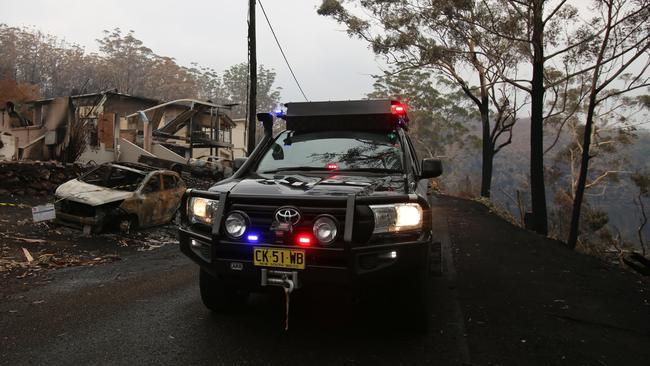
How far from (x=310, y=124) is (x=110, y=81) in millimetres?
68144

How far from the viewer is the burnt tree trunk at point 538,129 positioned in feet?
46.8

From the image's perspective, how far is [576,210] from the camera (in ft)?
54.7

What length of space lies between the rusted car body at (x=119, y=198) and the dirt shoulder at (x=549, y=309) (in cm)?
683

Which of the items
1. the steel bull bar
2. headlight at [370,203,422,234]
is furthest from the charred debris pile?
headlight at [370,203,422,234]

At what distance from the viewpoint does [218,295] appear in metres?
4.38

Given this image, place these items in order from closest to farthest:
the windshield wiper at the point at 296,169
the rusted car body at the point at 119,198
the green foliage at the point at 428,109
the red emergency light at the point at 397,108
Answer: the windshield wiper at the point at 296,169 < the red emergency light at the point at 397,108 < the rusted car body at the point at 119,198 < the green foliage at the point at 428,109

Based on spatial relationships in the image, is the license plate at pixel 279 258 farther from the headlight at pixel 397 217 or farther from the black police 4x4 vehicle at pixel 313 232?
the headlight at pixel 397 217

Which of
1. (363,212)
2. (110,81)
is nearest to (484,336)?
(363,212)

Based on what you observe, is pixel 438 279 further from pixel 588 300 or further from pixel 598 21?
pixel 598 21

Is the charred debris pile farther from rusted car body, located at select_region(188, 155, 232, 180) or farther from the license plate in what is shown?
the license plate

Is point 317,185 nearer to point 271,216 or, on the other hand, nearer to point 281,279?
point 271,216

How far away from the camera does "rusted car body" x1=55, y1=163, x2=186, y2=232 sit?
974 centimetres

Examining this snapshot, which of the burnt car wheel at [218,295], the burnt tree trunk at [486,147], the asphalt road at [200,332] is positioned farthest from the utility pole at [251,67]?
the burnt tree trunk at [486,147]

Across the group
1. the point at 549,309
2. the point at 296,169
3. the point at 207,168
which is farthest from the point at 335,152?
the point at 207,168
